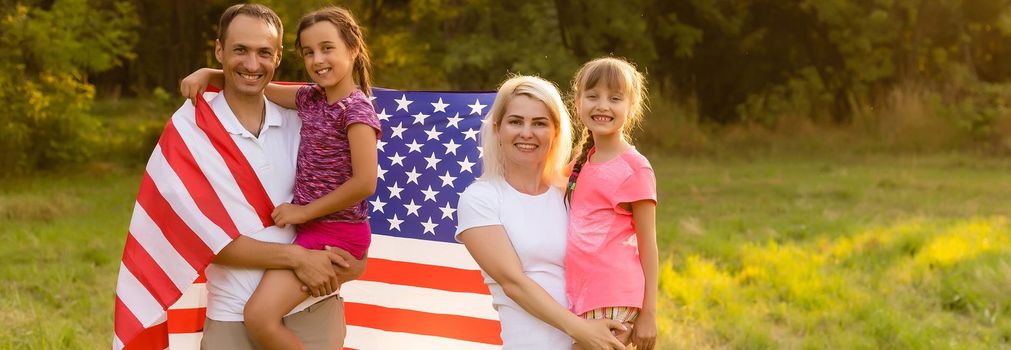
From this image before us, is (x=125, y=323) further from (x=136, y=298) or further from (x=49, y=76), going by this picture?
(x=49, y=76)

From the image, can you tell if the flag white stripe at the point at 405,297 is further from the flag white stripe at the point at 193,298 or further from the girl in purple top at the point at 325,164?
the girl in purple top at the point at 325,164

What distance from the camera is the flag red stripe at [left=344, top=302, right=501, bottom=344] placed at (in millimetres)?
4672

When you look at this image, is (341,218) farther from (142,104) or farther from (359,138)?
(142,104)

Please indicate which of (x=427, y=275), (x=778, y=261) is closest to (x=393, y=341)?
(x=427, y=275)

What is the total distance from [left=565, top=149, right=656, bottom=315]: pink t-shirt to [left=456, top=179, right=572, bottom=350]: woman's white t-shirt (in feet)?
0.13

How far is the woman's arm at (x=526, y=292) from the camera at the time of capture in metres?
3.39

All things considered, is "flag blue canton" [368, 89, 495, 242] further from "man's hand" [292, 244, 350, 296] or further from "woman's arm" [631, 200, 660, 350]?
"woman's arm" [631, 200, 660, 350]

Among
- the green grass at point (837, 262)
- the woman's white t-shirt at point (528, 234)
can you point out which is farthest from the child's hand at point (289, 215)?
the green grass at point (837, 262)

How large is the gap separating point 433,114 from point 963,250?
539cm

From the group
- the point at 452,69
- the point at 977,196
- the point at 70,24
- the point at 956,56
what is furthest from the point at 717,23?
the point at 70,24

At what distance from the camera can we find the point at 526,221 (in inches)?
137

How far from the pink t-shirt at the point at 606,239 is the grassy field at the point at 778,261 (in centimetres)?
298

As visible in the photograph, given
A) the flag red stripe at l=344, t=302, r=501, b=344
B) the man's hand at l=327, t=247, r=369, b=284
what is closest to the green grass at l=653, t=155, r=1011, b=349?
the flag red stripe at l=344, t=302, r=501, b=344

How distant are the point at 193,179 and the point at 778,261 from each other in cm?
558
